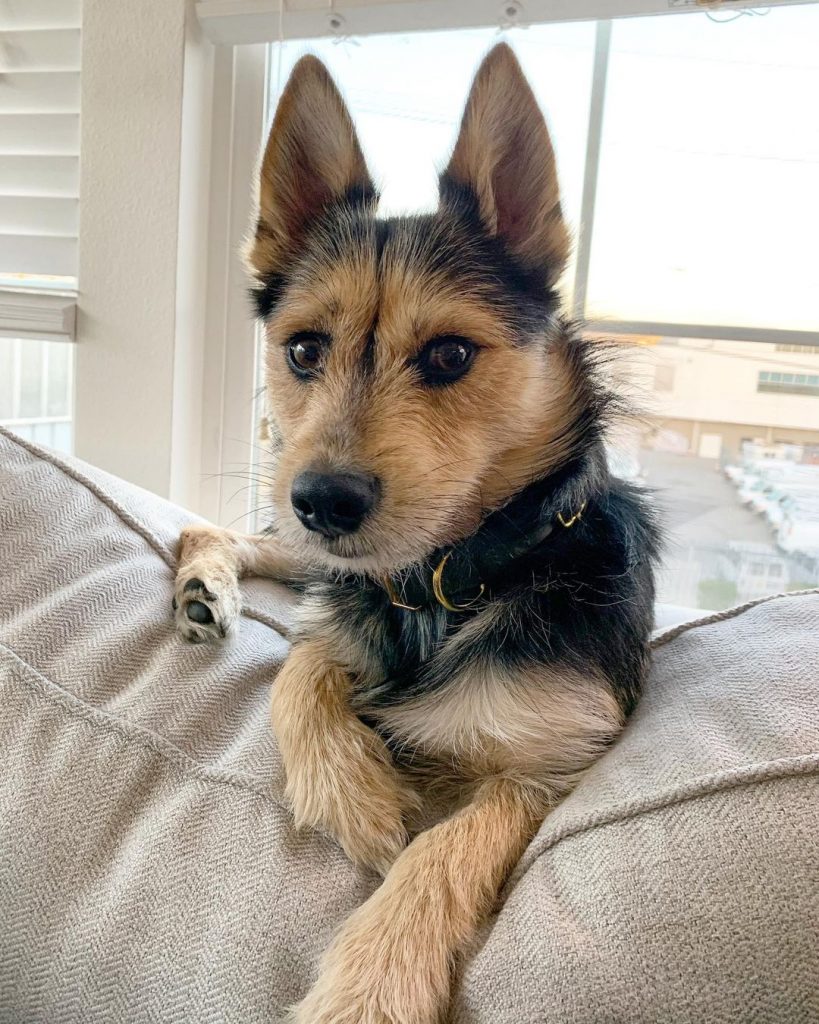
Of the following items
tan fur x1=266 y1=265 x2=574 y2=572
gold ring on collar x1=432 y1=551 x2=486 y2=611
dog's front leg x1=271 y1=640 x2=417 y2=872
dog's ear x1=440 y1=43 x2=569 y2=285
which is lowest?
dog's front leg x1=271 y1=640 x2=417 y2=872

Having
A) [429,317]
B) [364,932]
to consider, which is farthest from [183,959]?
[429,317]

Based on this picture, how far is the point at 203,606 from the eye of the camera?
140 cm

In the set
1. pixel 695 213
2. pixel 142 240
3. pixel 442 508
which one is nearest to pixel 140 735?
pixel 442 508

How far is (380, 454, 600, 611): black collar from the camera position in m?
1.27

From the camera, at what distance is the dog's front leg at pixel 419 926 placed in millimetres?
850

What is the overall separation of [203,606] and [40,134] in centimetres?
202

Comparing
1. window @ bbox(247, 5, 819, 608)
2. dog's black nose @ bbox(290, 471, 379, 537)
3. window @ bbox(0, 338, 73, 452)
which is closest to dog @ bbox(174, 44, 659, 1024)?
dog's black nose @ bbox(290, 471, 379, 537)

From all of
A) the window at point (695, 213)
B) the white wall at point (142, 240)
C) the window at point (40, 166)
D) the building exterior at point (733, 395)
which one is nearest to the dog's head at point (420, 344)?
the window at point (695, 213)

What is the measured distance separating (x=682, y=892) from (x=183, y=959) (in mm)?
575

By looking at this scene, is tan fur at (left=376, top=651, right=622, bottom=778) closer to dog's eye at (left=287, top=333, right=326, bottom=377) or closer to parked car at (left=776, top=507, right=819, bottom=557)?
dog's eye at (left=287, top=333, right=326, bottom=377)

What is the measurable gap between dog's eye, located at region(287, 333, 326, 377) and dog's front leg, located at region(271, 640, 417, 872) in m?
0.52

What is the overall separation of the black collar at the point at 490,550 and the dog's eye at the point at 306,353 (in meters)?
0.40

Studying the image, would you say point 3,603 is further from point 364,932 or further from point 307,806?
point 364,932

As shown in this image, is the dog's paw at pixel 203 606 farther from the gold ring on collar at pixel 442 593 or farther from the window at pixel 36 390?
the window at pixel 36 390
